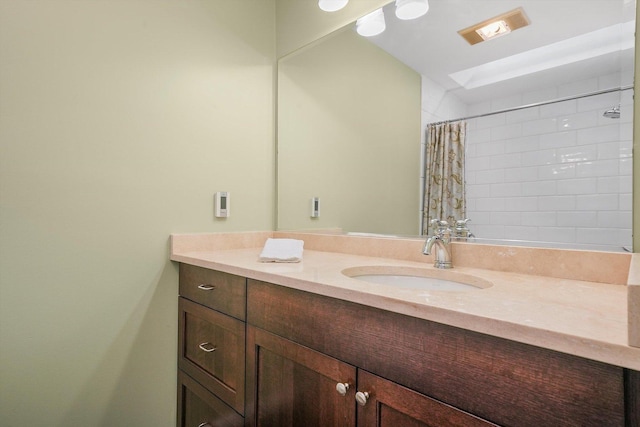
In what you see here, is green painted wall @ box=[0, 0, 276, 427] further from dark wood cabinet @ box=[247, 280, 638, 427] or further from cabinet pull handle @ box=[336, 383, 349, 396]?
→ cabinet pull handle @ box=[336, 383, 349, 396]

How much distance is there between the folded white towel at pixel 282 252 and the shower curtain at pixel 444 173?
1.64ft

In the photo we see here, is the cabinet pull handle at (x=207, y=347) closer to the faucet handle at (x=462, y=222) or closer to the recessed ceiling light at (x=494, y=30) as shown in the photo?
the faucet handle at (x=462, y=222)

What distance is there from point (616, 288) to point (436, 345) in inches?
21.7

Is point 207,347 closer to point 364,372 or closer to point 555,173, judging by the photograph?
point 364,372

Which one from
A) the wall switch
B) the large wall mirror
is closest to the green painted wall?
the wall switch

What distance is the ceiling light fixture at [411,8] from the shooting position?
1268mm

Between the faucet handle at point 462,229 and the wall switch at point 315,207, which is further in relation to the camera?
the wall switch at point 315,207

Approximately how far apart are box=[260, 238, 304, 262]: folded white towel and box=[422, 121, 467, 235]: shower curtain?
1.64 feet

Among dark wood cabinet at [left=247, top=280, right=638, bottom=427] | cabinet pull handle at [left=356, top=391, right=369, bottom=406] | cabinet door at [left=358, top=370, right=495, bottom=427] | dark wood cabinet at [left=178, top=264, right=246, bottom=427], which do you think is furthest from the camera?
dark wood cabinet at [left=178, top=264, right=246, bottom=427]

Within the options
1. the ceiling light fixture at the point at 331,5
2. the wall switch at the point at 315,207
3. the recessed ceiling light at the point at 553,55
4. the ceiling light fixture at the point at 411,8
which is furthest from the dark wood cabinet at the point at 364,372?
the ceiling light fixture at the point at 331,5

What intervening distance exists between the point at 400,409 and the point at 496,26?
1.18 meters

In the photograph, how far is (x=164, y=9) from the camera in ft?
4.58

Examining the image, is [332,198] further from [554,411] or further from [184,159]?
[554,411]

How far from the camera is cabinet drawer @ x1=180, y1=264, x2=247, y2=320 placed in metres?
1.09
